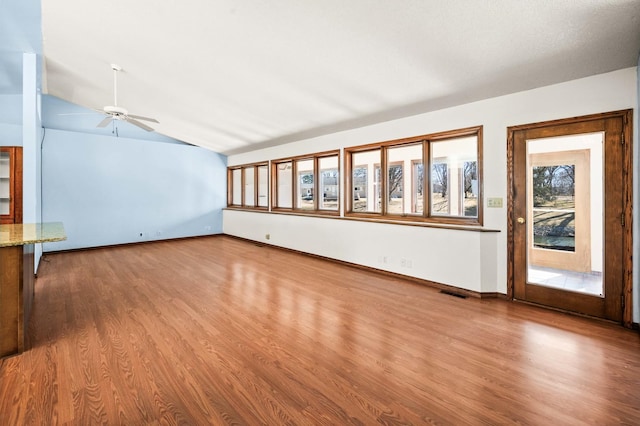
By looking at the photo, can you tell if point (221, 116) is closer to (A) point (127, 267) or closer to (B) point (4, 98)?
(A) point (127, 267)

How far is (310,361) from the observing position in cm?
231

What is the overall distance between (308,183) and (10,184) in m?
5.41

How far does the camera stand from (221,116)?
6031 millimetres

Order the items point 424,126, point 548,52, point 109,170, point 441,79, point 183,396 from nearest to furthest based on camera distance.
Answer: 1. point 183,396
2. point 548,52
3. point 441,79
4. point 424,126
5. point 109,170

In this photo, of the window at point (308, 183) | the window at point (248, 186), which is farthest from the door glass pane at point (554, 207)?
the window at point (248, 186)

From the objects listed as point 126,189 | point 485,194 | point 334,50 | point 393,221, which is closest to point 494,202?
point 485,194

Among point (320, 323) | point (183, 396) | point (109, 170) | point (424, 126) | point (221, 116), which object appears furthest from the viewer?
point (109, 170)

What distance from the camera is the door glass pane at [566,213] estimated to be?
10.3 feet

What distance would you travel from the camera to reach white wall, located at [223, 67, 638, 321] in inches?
122

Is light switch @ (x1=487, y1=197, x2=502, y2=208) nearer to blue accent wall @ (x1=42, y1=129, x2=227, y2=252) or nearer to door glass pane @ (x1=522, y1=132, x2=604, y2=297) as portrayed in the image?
door glass pane @ (x1=522, y1=132, x2=604, y2=297)

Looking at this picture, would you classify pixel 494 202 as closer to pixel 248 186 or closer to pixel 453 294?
pixel 453 294

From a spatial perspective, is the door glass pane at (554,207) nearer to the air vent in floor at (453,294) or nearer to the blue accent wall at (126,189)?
the air vent in floor at (453,294)

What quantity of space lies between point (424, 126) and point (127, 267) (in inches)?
213

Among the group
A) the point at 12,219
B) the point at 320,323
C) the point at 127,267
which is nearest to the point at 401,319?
the point at 320,323
